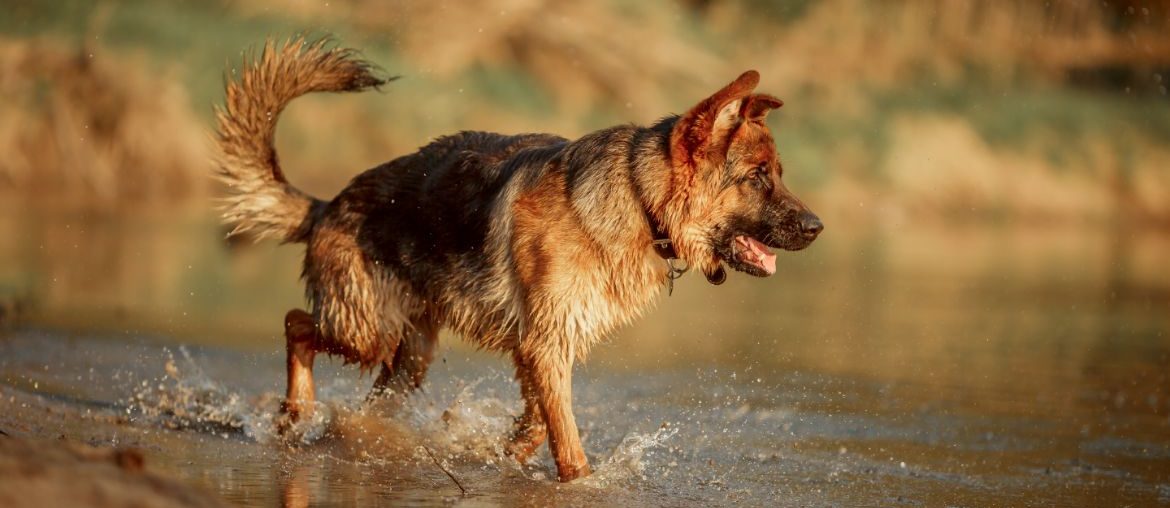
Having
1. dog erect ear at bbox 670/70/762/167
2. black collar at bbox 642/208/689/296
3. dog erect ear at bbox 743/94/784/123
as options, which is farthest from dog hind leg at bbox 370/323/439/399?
dog erect ear at bbox 743/94/784/123

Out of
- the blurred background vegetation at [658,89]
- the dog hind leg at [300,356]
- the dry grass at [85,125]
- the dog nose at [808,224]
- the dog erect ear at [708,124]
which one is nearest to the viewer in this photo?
the dog erect ear at [708,124]

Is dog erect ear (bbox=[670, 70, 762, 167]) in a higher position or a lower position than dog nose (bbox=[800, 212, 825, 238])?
higher

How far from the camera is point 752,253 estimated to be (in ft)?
18.8

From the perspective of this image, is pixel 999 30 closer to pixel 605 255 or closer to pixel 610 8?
pixel 610 8

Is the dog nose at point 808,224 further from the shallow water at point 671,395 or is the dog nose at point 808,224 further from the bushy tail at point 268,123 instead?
the bushy tail at point 268,123

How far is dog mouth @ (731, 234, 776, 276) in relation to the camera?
5715 millimetres

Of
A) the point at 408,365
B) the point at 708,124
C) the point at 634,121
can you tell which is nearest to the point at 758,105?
the point at 708,124

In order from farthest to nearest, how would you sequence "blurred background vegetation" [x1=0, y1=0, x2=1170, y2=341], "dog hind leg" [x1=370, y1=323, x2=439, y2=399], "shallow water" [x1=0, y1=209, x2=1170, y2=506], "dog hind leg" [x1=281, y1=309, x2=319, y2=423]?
"blurred background vegetation" [x1=0, y1=0, x2=1170, y2=341], "dog hind leg" [x1=370, y1=323, x2=439, y2=399], "dog hind leg" [x1=281, y1=309, x2=319, y2=423], "shallow water" [x1=0, y1=209, x2=1170, y2=506]

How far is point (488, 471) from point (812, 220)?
1543 millimetres

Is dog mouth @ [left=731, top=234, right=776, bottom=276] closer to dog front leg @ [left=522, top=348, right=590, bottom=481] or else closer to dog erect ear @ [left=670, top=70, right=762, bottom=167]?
dog erect ear @ [left=670, top=70, right=762, bottom=167]

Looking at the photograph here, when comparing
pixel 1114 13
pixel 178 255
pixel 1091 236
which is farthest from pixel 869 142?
pixel 178 255

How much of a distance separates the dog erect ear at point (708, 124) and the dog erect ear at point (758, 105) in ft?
0.10

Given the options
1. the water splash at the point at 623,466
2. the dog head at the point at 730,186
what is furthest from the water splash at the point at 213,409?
the dog head at the point at 730,186

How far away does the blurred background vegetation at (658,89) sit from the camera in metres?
17.4
